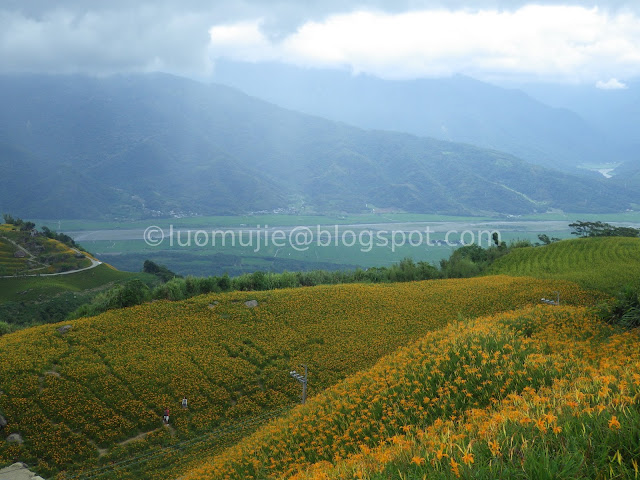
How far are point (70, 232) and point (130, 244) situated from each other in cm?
4164

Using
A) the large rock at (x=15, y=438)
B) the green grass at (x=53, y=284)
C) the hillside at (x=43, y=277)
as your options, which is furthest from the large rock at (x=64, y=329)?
the green grass at (x=53, y=284)

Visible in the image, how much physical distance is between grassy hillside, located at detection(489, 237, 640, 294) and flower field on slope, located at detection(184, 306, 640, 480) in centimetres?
1852

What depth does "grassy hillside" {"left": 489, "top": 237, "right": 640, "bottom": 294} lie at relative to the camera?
30.2 m

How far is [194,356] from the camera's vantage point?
21359 mm

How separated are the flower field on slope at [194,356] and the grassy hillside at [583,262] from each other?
3.20m

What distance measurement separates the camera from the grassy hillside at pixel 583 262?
3019 centimetres

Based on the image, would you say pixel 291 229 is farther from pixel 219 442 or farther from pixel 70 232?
pixel 219 442

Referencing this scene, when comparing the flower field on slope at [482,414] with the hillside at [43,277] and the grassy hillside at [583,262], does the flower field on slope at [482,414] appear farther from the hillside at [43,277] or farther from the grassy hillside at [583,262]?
the hillside at [43,277]

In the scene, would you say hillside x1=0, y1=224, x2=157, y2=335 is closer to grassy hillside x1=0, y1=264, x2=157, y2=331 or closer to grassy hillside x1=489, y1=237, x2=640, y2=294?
grassy hillside x1=0, y1=264, x2=157, y2=331

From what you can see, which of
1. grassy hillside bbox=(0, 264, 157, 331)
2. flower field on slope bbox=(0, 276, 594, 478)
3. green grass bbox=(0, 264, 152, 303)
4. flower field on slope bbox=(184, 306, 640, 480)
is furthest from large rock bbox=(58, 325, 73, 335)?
green grass bbox=(0, 264, 152, 303)

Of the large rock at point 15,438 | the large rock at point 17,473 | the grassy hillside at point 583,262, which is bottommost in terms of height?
the large rock at point 17,473

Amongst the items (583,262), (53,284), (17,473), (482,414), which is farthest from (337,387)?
(53,284)

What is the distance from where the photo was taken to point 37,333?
2200cm

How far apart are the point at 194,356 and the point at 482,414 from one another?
1656 centimetres
